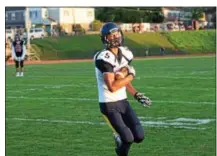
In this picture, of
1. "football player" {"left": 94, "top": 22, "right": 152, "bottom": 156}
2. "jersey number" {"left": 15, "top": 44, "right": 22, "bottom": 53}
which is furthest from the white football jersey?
"jersey number" {"left": 15, "top": 44, "right": 22, "bottom": 53}

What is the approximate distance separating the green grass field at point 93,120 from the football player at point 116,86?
1.01m

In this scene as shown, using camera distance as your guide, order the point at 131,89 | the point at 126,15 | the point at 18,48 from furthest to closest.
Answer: the point at 126,15 → the point at 18,48 → the point at 131,89

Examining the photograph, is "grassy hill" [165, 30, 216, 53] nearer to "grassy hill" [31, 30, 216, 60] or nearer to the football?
"grassy hill" [31, 30, 216, 60]

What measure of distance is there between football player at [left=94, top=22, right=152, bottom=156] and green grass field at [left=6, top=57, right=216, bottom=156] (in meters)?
1.01

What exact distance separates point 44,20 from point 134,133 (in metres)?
36.9

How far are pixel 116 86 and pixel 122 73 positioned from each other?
0.57 feet

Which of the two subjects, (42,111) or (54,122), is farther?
(42,111)

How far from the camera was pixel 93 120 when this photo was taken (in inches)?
367

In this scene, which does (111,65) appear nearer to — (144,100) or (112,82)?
(112,82)

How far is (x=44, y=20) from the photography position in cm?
4216

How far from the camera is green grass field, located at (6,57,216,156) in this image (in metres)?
7.13

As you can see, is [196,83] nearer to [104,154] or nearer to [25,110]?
[25,110]

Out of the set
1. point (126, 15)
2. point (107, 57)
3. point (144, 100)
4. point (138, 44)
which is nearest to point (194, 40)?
point (138, 44)

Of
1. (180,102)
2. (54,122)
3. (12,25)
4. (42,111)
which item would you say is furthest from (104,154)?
(12,25)
